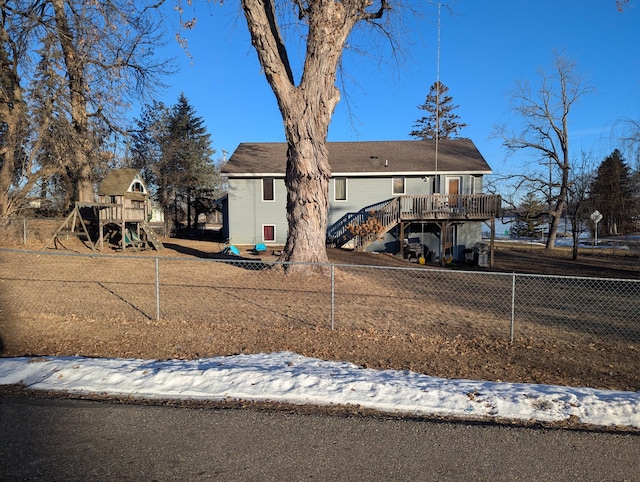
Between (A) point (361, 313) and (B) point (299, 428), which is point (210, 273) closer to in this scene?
(A) point (361, 313)

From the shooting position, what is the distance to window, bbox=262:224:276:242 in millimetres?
25297

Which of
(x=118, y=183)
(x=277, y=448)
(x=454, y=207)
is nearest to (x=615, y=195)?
(x=454, y=207)

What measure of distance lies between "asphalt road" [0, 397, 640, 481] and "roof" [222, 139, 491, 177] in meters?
20.8

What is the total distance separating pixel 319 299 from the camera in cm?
954

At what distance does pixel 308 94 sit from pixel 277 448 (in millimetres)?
9322

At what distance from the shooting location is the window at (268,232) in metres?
25.3

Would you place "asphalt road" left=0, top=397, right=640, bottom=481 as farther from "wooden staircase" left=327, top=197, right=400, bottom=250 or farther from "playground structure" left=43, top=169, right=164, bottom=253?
"wooden staircase" left=327, top=197, right=400, bottom=250

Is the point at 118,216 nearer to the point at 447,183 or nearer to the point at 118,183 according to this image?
the point at 118,183

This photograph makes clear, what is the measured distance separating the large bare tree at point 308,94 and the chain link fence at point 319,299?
1.31 metres

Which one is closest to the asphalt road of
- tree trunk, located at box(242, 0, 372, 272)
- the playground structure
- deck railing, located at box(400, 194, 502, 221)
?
tree trunk, located at box(242, 0, 372, 272)

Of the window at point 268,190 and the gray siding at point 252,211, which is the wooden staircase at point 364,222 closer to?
the gray siding at point 252,211

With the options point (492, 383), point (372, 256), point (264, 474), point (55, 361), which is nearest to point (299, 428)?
point (264, 474)

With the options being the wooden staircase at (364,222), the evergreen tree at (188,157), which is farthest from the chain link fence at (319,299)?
the evergreen tree at (188,157)

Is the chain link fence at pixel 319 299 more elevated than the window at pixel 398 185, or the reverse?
the window at pixel 398 185
